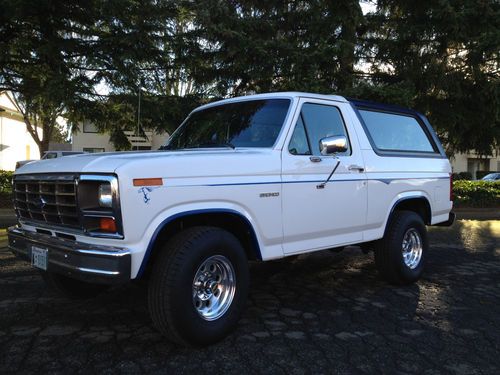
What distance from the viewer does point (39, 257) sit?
3562 mm

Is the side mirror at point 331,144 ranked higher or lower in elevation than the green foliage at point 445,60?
lower

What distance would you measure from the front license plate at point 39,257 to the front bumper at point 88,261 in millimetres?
37

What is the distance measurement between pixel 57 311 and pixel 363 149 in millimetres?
3392

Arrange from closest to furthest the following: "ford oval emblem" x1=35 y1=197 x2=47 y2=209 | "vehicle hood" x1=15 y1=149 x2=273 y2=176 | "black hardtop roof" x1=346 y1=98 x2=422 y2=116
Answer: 1. "vehicle hood" x1=15 y1=149 x2=273 y2=176
2. "ford oval emblem" x1=35 y1=197 x2=47 y2=209
3. "black hardtop roof" x1=346 y1=98 x2=422 y2=116

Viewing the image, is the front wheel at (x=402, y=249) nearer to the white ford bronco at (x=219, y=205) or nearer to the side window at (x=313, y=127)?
the white ford bronco at (x=219, y=205)

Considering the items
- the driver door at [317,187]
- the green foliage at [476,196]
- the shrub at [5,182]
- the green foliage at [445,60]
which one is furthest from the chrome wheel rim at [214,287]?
the green foliage at [476,196]

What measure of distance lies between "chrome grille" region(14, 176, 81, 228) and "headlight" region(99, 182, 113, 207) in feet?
0.80

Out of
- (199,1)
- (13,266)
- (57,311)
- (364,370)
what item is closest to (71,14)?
(199,1)

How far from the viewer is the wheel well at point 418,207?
18.6 feet

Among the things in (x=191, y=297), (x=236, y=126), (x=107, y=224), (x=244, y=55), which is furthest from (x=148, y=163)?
(x=244, y=55)

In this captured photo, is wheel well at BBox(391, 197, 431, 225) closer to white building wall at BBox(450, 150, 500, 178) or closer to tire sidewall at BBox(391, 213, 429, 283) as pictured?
tire sidewall at BBox(391, 213, 429, 283)

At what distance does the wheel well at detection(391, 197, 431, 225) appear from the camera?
18.6 ft

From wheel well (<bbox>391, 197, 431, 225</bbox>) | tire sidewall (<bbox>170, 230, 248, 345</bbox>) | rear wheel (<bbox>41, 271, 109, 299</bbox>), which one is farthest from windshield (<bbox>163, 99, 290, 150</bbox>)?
wheel well (<bbox>391, 197, 431, 225</bbox>)

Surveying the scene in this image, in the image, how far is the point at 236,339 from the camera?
12.2 ft
